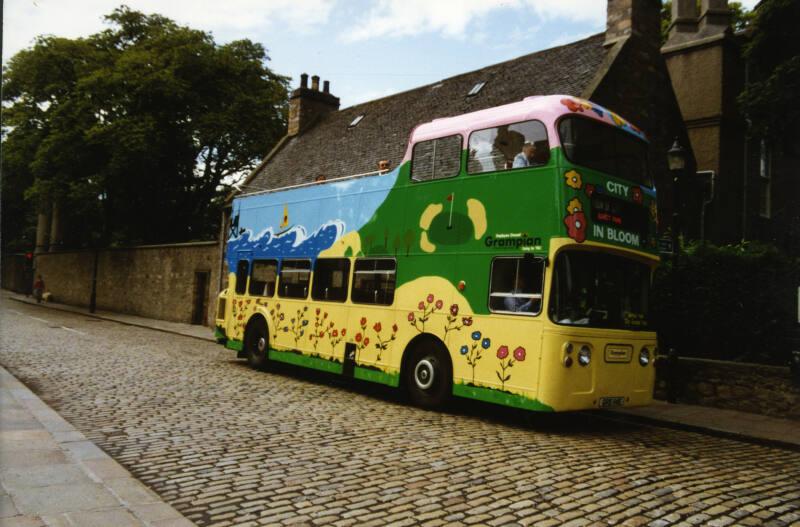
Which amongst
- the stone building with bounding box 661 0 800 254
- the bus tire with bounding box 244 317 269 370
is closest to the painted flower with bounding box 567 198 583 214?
the bus tire with bounding box 244 317 269 370

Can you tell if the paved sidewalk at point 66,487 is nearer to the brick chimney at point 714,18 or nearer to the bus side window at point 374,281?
the bus side window at point 374,281

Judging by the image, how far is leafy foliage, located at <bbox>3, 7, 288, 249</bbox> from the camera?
29594 mm

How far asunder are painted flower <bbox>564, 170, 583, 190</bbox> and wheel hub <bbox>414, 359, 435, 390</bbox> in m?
3.38

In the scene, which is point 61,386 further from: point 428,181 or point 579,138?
point 579,138

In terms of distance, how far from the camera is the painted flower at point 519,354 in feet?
25.8

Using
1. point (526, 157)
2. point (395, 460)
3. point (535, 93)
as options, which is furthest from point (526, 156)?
point (535, 93)

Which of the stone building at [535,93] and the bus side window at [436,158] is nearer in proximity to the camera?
the bus side window at [436,158]

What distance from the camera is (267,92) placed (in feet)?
109

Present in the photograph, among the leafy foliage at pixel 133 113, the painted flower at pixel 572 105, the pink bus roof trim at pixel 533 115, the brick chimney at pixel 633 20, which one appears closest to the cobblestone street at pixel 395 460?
the pink bus roof trim at pixel 533 115

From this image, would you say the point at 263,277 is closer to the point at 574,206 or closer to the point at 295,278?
the point at 295,278

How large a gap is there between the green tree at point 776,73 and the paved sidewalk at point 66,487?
17.8 m

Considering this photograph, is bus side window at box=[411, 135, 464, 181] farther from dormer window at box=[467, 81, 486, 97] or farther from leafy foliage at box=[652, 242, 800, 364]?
dormer window at box=[467, 81, 486, 97]

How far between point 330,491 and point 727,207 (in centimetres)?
2117

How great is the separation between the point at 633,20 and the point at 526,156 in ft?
35.2
